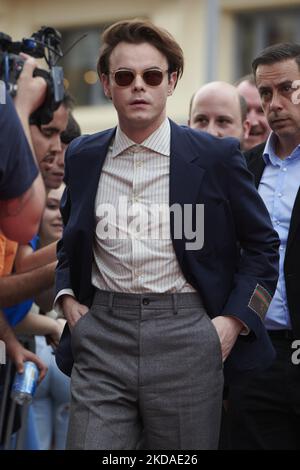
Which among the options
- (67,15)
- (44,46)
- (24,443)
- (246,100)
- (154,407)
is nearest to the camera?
(154,407)

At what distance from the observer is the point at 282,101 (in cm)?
511

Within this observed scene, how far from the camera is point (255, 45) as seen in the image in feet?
60.8

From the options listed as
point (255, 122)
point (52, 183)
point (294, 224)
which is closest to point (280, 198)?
point (294, 224)

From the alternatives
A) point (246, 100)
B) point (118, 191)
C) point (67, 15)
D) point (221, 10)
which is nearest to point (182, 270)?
point (118, 191)

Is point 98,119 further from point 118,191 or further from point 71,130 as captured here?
point 118,191

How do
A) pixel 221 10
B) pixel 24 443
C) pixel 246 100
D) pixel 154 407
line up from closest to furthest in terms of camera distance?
pixel 154 407 → pixel 24 443 → pixel 246 100 → pixel 221 10

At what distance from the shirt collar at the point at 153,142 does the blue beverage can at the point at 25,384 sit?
57.0 inches

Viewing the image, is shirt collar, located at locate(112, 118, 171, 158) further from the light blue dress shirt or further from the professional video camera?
the light blue dress shirt

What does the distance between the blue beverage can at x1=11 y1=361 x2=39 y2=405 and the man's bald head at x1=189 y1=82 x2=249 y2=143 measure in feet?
5.52

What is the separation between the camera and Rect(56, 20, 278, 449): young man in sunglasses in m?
4.05

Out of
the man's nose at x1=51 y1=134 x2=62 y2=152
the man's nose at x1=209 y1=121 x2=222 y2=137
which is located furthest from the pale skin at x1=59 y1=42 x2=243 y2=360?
the man's nose at x1=209 y1=121 x2=222 y2=137

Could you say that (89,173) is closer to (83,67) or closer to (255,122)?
(255,122)

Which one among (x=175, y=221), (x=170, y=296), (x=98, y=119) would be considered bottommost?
(x=98, y=119)

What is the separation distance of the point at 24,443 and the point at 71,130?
6.12 ft
